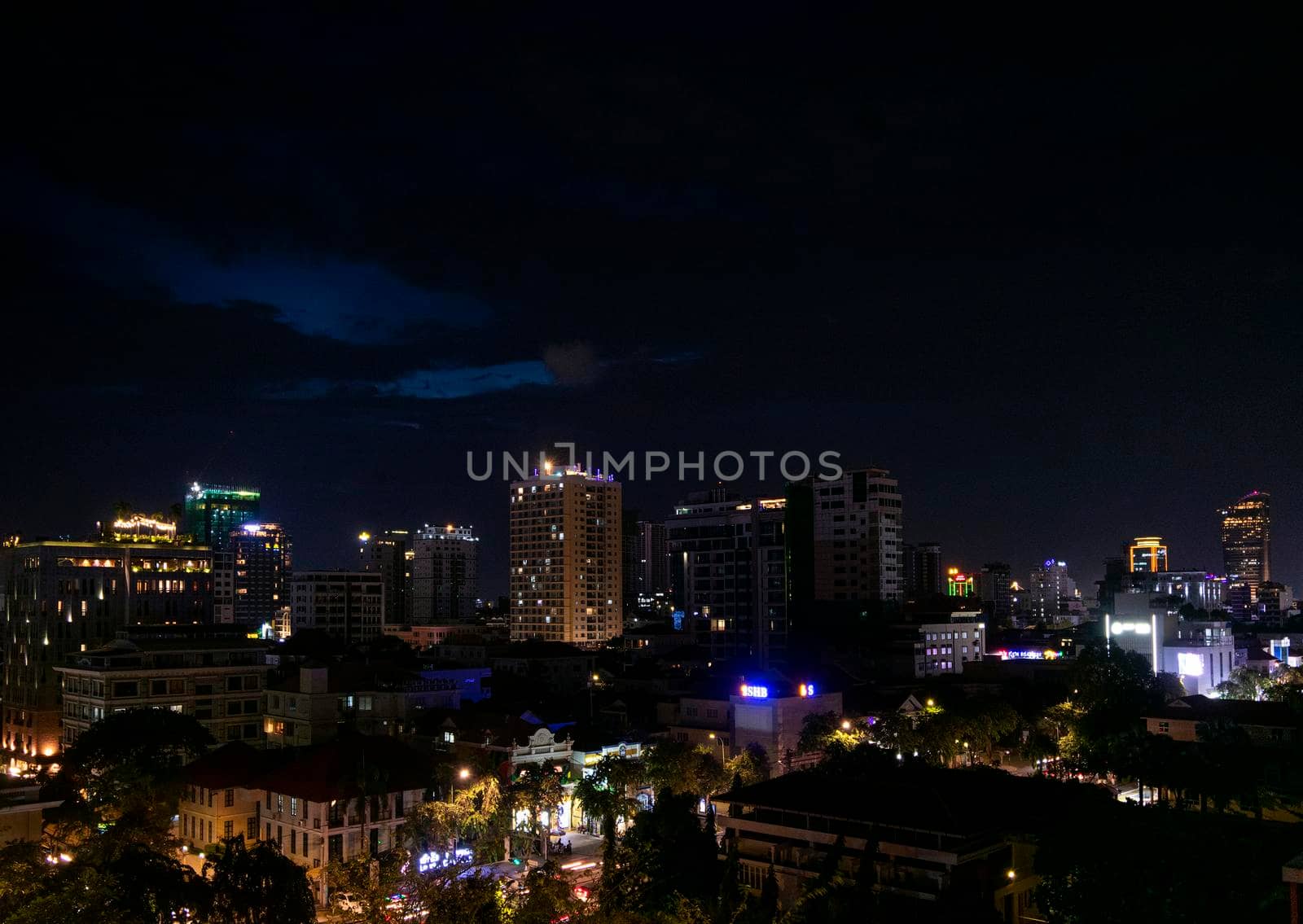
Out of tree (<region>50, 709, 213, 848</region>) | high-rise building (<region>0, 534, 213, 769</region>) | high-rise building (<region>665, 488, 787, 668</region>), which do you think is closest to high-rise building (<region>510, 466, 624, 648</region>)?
high-rise building (<region>665, 488, 787, 668</region>)

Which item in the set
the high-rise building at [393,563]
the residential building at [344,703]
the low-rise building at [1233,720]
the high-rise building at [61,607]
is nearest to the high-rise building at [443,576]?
the high-rise building at [393,563]

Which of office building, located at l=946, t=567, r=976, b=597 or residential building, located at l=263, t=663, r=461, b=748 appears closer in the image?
residential building, located at l=263, t=663, r=461, b=748

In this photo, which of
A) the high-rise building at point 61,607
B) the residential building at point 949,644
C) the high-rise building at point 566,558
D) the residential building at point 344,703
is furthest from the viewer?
the high-rise building at point 566,558

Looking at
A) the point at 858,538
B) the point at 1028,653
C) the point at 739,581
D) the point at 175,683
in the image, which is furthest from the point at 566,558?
the point at 175,683

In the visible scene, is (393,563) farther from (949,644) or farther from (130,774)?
(130,774)

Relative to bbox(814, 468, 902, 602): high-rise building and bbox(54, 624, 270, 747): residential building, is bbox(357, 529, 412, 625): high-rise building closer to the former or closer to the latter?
bbox(814, 468, 902, 602): high-rise building

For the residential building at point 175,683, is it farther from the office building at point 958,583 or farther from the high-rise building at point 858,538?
the office building at point 958,583
